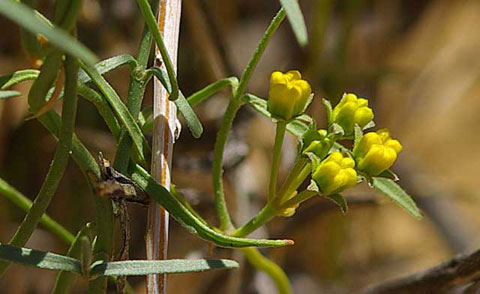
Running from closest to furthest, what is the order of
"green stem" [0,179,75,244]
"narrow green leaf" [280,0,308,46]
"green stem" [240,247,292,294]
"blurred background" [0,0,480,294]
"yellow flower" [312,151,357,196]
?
"narrow green leaf" [280,0,308,46] → "yellow flower" [312,151,357,196] → "green stem" [0,179,75,244] → "green stem" [240,247,292,294] → "blurred background" [0,0,480,294]

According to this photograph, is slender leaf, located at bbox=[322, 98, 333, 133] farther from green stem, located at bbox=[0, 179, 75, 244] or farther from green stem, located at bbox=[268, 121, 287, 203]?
green stem, located at bbox=[0, 179, 75, 244]

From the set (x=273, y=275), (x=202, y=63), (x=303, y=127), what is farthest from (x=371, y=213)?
(x=303, y=127)

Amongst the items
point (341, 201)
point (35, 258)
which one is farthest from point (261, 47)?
point (35, 258)

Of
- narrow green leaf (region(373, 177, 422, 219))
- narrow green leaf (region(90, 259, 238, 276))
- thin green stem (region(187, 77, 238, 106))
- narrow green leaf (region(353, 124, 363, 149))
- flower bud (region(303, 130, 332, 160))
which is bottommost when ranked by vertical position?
narrow green leaf (region(90, 259, 238, 276))

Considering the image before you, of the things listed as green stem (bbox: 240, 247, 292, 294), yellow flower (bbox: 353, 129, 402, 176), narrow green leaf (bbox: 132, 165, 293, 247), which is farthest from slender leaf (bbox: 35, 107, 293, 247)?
green stem (bbox: 240, 247, 292, 294)

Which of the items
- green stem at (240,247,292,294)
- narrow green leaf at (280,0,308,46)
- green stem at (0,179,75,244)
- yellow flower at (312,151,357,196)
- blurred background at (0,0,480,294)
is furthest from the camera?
blurred background at (0,0,480,294)

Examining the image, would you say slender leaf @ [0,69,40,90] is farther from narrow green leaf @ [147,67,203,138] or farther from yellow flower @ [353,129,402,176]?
yellow flower @ [353,129,402,176]

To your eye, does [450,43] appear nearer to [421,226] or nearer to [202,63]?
[421,226]

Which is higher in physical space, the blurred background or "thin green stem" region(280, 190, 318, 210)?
the blurred background

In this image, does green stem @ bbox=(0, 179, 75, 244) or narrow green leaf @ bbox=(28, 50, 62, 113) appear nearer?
narrow green leaf @ bbox=(28, 50, 62, 113)
